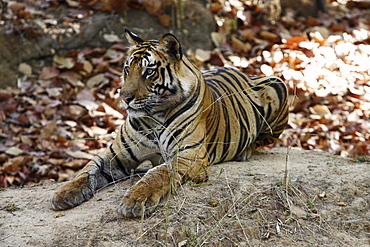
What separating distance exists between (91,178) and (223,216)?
116 cm

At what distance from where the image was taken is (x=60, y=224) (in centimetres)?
282

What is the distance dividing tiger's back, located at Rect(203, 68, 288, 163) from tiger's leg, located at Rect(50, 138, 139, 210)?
2.56 ft

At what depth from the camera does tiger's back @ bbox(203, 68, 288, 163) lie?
4.02m

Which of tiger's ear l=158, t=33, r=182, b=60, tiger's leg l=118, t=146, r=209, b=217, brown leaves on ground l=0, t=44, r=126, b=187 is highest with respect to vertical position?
tiger's ear l=158, t=33, r=182, b=60

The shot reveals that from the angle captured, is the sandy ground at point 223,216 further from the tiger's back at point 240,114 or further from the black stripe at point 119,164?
the tiger's back at point 240,114

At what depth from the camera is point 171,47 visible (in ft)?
11.5

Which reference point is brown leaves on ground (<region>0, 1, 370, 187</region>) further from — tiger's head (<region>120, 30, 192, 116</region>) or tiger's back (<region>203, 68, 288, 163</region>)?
tiger's head (<region>120, 30, 192, 116</region>)

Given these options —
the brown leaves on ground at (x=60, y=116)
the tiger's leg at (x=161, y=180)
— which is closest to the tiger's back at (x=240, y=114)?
the tiger's leg at (x=161, y=180)

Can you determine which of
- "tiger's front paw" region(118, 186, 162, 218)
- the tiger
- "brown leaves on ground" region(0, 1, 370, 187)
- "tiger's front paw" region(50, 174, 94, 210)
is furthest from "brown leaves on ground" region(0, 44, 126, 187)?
"tiger's front paw" region(118, 186, 162, 218)

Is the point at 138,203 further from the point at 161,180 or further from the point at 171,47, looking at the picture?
the point at 171,47

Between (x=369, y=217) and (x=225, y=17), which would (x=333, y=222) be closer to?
(x=369, y=217)

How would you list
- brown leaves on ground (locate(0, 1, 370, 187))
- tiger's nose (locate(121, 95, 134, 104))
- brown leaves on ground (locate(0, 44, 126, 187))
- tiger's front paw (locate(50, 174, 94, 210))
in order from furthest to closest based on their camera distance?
brown leaves on ground (locate(0, 1, 370, 187)) → brown leaves on ground (locate(0, 44, 126, 187)) → tiger's nose (locate(121, 95, 134, 104)) → tiger's front paw (locate(50, 174, 94, 210))

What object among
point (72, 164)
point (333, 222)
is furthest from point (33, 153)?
point (333, 222)

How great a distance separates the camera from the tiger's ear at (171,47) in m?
3.44
